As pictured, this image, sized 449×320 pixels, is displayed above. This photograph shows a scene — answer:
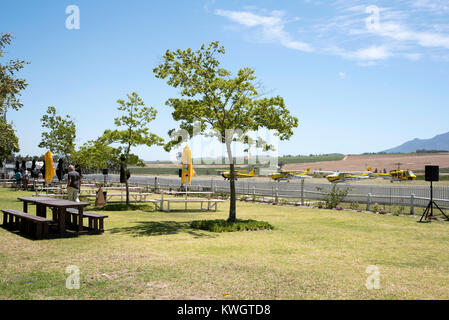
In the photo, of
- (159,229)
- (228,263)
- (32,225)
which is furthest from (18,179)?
(228,263)

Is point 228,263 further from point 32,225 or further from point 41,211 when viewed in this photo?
point 41,211

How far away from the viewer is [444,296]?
5.73 m

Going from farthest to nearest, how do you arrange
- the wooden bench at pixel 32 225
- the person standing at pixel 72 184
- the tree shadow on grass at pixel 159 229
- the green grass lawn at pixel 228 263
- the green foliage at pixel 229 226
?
1. the person standing at pixel 72 184
2. the green foliage at pixel 229 226
3. the tree shadow on grass at pixel 159 229
4. the wooden bench at pixel 32 225
5. the green grass lawn at pixel 228 263

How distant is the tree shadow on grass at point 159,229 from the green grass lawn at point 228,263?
0.10 feet

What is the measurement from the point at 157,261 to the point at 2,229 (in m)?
6.16

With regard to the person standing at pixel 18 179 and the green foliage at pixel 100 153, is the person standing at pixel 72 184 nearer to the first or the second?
the green foliage at pixel 100 153

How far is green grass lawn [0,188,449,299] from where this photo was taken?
573 cm

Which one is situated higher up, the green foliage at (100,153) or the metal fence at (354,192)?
the green foliage at (100,153)

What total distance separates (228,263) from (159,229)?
4.93 m

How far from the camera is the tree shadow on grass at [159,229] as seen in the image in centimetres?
1111

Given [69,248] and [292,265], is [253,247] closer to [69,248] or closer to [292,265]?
[292,265]

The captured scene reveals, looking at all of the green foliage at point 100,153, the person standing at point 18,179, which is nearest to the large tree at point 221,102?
the green foliage at point 100,153

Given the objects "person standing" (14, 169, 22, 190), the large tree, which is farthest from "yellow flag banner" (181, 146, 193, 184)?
"person standing" (14, 169, 22, 190)
